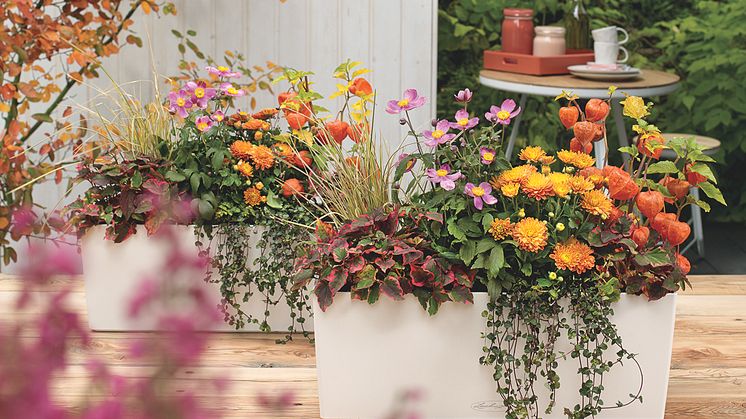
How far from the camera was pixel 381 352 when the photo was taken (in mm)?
1967

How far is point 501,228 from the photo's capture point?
1911 millimetres

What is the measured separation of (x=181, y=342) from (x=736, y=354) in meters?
2.10

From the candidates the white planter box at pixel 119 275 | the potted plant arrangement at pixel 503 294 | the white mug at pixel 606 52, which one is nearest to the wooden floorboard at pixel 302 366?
the white planter box at pixel 119 275

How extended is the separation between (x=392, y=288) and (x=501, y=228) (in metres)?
0.24

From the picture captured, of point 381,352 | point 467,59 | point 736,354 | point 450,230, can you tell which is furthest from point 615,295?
point 467,59

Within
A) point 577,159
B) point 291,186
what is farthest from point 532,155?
point 291,186

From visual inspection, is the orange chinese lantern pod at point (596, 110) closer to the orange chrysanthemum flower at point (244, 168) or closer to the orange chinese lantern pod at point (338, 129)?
the orange chinese lantern pod at point (338, 129)

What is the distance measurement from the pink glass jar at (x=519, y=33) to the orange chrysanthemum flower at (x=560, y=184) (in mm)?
2281

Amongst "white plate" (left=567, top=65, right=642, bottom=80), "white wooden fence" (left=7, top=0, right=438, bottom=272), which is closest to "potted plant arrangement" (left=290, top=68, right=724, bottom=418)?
"white wooden fence" (left=7, top=0, right=438, bottom=272)

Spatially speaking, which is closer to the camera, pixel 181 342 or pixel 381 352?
pixel 181 342

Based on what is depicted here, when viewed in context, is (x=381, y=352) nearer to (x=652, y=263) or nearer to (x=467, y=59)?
(x=652, y=263)

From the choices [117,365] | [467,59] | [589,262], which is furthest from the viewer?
[467,59]

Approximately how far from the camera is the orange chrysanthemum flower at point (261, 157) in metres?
2.37

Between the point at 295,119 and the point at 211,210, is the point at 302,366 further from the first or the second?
the point at 295,119
